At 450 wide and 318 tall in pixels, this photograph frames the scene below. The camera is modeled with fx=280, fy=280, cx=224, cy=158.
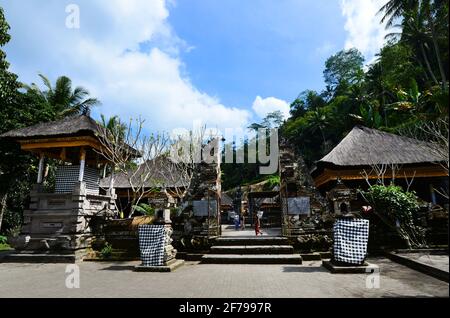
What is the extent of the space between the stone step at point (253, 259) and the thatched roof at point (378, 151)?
5.47 m

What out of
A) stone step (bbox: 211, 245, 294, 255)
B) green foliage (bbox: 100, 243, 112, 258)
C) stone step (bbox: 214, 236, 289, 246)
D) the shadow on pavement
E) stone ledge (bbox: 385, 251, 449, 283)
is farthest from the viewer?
green foliage (bbox: 100, 243, 112, 258)

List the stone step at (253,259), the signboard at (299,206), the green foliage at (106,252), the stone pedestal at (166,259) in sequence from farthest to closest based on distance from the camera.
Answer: the green foliage at (106,252), the signboard at (299,206), the stone step at (253,259), the stone pedestal at (166,259)

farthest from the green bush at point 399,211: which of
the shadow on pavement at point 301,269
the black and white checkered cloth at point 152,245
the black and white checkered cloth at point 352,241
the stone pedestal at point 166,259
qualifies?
the black and white checkered cloth at point 152,245

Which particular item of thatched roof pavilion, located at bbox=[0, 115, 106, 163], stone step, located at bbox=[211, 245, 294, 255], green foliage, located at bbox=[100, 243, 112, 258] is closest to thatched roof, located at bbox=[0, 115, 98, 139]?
thatched roof pavilion, located at bbox=[0, 115, 106, 163]

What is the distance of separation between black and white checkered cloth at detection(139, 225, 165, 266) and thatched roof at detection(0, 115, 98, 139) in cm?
483

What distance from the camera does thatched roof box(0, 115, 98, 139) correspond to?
10.1 m

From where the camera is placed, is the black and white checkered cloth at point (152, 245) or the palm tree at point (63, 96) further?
the palm tree at point (63, 96)

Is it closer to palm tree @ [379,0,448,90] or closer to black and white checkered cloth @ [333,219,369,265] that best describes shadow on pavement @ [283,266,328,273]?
black and white checkered cloth @ [333,219,369,265]

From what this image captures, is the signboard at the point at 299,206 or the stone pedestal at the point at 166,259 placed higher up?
the signboard at the point at 299,206

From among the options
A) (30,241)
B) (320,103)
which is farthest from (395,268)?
(320,103)

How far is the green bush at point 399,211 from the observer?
8148 mm

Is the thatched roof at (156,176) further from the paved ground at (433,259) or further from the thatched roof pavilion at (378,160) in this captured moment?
the paved ground at (433,259)

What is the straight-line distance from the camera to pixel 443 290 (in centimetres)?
467
